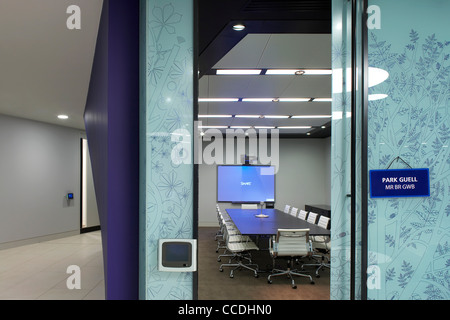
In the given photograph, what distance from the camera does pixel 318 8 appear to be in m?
2.29

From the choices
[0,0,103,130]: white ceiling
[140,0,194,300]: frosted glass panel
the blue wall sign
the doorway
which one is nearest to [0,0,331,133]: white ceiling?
[0,0,103,130]: white ceiling

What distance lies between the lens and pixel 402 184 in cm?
162

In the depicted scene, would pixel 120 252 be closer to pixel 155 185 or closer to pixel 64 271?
pixel 155 185

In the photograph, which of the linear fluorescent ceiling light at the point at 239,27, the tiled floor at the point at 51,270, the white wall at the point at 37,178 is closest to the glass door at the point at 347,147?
the linear fluorescent ceiling light at the point at 239,27

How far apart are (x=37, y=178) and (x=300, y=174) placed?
8.49m

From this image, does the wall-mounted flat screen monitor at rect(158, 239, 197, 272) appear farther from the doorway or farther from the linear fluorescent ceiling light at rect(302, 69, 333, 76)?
the doorway

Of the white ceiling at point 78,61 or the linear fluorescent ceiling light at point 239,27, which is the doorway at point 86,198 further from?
the linear fluorescent ceiling light at point 239,27

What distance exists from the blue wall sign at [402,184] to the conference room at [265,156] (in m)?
1.58

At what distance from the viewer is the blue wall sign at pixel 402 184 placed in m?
1.60

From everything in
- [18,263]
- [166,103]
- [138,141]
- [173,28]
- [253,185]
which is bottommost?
[18,263]

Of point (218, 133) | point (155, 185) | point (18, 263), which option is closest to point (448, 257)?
point (155, 185)

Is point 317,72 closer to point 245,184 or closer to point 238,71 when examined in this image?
point 238,71

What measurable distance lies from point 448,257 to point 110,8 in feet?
7.78

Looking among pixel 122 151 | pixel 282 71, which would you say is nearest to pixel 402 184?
pixel 122 151
